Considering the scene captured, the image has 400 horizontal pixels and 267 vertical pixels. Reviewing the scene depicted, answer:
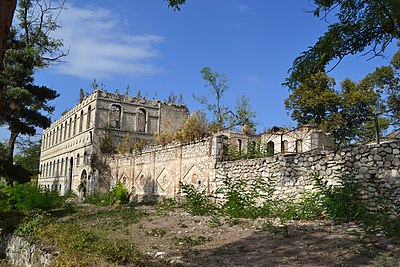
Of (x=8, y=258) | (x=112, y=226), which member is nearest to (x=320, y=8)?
(x=112, y=226)

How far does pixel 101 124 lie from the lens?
29.3m

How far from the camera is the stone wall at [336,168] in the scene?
31.7ft

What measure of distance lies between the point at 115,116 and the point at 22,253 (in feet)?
72.6

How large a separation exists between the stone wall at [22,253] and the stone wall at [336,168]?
731cm

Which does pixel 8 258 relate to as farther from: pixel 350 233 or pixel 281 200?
pixel 350 233

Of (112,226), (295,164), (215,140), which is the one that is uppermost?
(215,140)

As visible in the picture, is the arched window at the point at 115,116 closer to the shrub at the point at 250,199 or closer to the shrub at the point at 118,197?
the shrub at the point at 118,197

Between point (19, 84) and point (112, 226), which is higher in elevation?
point (19, 84)

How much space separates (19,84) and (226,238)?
13.6 meters

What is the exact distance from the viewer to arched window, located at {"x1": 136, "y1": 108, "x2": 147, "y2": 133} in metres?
30.8

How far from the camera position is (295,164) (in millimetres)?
12086

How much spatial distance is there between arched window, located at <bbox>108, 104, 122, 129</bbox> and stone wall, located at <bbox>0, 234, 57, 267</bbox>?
18.3 m

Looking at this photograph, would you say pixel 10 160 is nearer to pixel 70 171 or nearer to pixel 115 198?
pixel 115 198

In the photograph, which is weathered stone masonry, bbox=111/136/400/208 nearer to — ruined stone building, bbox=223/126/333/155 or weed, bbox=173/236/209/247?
ruined stone building, bbox=223/126/333/155
